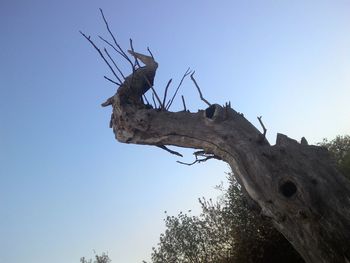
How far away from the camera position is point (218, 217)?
22406mm

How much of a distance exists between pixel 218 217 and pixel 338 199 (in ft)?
62.0

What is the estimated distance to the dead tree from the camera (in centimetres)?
412

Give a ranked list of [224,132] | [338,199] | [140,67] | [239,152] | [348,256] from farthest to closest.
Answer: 1. [140,67]
2. [224,132]
3. [239,152]
4. [338,199]
5. [348,256]

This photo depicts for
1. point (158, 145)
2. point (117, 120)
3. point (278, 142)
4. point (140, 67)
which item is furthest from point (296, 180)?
point (140, 67)

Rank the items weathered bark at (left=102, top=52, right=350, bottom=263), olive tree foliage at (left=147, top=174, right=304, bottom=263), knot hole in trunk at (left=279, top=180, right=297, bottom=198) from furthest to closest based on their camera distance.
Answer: olive tree foliage at (left=147, top=174, right=304, bottom=263) → knot hole in trunk at (left=279, top=180, right=297, bottom=198) → weathered bark at (left=102, top=52, right=350, bottom=263)

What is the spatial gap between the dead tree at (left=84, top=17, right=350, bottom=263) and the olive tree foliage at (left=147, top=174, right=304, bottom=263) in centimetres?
882

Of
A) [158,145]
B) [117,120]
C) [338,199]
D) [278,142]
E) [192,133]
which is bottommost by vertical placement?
[338,199]

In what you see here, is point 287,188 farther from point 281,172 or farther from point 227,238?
point 227,238

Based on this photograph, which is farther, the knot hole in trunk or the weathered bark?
the knot hole in trunk

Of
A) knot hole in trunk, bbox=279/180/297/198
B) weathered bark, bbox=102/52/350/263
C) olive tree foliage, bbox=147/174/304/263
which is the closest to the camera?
weathered bark, bbox=102/52/350/263

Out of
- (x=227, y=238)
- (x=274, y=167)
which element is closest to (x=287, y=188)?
(x=274, y=167)

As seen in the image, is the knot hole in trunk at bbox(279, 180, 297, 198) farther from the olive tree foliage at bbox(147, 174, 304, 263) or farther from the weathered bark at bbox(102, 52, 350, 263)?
the olive tree foliage at bbox(147, 174, 304, 263)

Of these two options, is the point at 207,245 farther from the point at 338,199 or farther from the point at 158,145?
the point at 338,199

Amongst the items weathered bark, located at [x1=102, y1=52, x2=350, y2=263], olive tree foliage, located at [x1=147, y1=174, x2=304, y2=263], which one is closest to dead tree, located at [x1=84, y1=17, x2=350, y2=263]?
weathered bark, located at [x1=102, y1=52, x2=350, y2=263]
